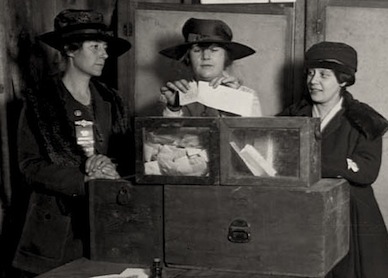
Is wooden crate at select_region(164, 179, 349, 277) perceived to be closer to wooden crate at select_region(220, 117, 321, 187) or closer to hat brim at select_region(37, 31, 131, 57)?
wooden crate at select_region(220, 117, 321, 187)

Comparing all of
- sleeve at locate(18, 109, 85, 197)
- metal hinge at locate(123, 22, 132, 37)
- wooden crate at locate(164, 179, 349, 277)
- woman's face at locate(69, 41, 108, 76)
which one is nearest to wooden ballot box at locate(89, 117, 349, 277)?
wooden crate at locate(164, 179, 349, 277)

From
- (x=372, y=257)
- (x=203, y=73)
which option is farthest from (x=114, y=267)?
(x=372, y=257)

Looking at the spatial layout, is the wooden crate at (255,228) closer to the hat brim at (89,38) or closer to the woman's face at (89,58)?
the woman's face at (89,58)

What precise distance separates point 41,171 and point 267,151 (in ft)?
3.78

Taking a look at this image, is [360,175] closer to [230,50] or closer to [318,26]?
[230,50]

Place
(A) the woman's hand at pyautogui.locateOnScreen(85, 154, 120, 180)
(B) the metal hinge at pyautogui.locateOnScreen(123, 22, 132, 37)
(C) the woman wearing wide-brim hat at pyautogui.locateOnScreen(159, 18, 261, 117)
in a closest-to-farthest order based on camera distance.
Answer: (A) the woman's hand at pyautogui.locateOnScreen(85, 154, 120, 180) < (C) the woman wearing wide-brim hat at pyautogui.locateOnScreen(159, 18, 261, 117) < (B) the metal hinge at pyautogui.locateOnScreen(123, 22, 132, 37)

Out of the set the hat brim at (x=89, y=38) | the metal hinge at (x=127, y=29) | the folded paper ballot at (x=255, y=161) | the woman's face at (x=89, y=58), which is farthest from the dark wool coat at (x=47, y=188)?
the folded paper ballot at (x=255, y=161)

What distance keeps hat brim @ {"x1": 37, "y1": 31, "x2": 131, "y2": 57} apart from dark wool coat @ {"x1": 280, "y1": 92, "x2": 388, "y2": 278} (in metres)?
1.20

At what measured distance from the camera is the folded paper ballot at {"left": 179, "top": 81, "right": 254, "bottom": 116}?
2.82 meters

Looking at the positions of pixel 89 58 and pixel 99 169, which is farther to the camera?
pixel 89 58

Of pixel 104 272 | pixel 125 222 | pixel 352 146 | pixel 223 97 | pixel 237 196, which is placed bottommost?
pixel 104 272

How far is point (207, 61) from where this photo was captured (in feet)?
10.9

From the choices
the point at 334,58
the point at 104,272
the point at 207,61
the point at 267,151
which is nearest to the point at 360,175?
the point at 334,58

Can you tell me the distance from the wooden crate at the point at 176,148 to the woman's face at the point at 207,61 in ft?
2.39
